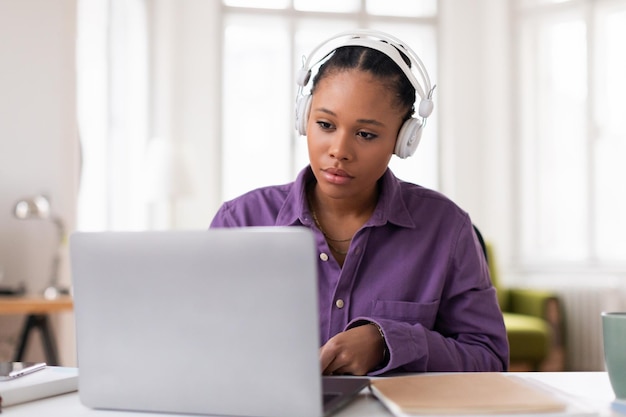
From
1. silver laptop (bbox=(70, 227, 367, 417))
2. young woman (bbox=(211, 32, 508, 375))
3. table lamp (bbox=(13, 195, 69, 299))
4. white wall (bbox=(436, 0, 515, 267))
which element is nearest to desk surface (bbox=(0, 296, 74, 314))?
table lamp (bbox=(13, 195, 69, 299))

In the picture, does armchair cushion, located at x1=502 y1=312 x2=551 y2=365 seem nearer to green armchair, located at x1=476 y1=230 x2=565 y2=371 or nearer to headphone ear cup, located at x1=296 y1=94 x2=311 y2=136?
green armchair, located at x1=476 y1=230 x2=565 y2=371

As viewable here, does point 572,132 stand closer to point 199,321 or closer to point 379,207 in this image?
point 379,207

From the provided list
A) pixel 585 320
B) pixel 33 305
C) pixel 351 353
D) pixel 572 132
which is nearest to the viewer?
pixel 351 353

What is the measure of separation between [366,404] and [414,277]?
555 mm

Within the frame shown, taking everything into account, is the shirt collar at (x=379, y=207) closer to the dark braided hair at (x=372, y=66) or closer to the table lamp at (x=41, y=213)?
the dark braided hair at (x=372, y=66)

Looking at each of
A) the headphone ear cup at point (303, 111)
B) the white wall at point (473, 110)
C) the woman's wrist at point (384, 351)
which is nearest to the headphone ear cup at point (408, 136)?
the headphone ear cup at point (303, 111)

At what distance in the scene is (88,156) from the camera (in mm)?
4570

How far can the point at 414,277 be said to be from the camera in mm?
1498

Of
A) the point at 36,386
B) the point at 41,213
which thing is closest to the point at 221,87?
the point at 41,213

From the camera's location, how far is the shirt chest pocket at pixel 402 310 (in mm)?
1460

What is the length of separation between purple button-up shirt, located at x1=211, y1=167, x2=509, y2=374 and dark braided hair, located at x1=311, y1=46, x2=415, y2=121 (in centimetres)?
18

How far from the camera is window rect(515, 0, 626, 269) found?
555 centimetres

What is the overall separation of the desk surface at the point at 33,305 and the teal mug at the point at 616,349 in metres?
2.55

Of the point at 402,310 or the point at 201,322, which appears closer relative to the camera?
the point at 201,322
